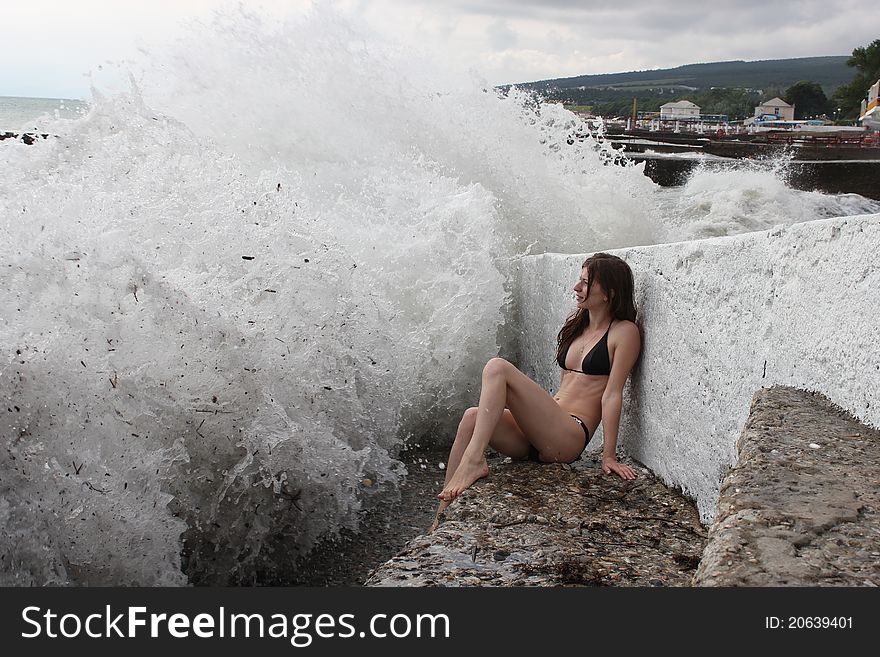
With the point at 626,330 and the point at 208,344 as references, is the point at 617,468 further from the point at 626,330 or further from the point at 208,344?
the point at 208,344

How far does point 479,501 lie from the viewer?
342 centimetres

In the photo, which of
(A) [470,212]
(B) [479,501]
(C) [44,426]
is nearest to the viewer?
(C) [44,426]

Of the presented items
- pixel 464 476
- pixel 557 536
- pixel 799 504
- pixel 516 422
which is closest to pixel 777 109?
pixel 516 422

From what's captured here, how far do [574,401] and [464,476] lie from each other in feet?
2.44

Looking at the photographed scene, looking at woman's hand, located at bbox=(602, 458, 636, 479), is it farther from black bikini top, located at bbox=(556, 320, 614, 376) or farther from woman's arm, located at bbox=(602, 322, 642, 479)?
black bikini top, located at bbox=(556, 320, 614, 376)

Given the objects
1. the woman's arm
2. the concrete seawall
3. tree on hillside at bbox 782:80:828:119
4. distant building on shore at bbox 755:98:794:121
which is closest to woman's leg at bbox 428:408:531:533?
the woman's arm

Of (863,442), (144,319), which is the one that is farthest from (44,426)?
(863,442)

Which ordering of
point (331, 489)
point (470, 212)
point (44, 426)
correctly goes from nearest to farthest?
point (44, 426) → point (331, 489) → point (470, 212)

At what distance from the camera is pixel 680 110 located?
60812 mm

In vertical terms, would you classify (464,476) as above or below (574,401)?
below

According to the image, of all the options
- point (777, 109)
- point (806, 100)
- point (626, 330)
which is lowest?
point (626, 330)

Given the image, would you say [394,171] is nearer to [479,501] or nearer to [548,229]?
[548,229]

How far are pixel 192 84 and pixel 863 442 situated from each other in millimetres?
8557

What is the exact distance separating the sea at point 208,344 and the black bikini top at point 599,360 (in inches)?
46.7
